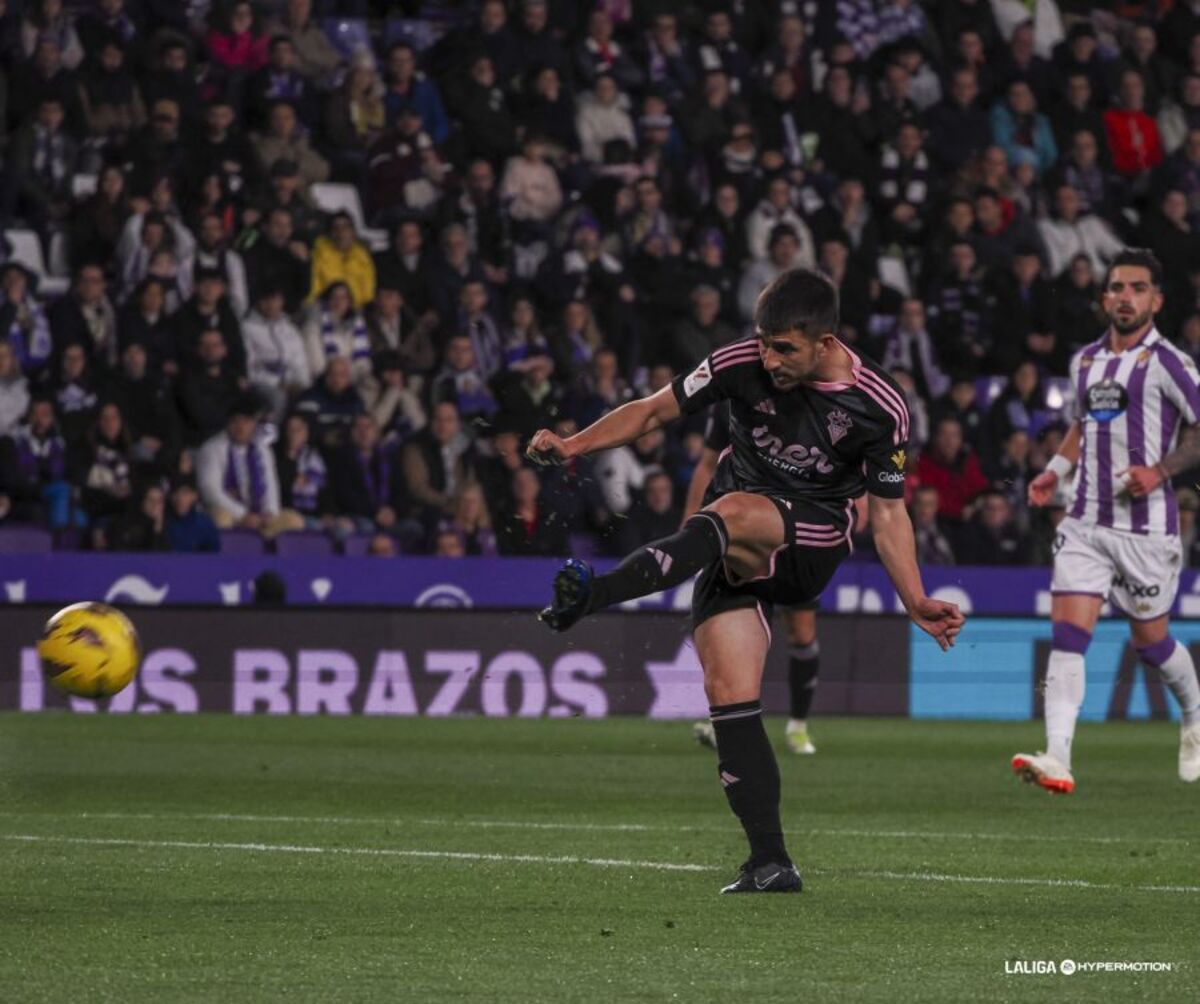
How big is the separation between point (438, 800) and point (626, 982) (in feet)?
19.2

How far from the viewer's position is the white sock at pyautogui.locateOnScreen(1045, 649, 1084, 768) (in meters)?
10.3

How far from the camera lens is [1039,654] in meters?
18.5

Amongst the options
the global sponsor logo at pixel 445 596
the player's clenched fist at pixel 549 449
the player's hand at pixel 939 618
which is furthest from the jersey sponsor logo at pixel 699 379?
the global sponsor logo at pixel 445 596

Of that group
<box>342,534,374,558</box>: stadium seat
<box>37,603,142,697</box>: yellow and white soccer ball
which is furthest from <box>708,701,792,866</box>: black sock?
<box>342,534,374,558</box>: stadium seat

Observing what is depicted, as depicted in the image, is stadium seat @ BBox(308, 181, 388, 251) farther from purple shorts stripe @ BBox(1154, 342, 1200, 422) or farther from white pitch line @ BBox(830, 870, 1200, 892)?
white pitch line @ BBox(830, 870, 1200, 892)

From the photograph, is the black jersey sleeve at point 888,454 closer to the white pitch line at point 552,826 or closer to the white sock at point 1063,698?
the white pitch line at point 552,826

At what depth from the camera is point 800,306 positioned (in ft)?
24.5

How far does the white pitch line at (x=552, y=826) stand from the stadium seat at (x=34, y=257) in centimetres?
955

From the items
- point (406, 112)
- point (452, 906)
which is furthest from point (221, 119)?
point (452, 906)

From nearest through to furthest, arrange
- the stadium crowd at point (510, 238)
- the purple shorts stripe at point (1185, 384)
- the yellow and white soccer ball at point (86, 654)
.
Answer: the yellow and white soccer ball at point (86, 654), the purple shorts stripe at point (1185, 384), the stadium crowd at point (510, 238)

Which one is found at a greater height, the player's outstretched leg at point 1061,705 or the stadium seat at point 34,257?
the stadium seat at point 34,257

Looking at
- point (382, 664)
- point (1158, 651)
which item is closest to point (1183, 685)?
point (1158, 651)

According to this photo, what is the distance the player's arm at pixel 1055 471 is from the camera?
10.7 meters

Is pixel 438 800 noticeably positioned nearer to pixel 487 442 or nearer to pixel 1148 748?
pixel 1148 748
